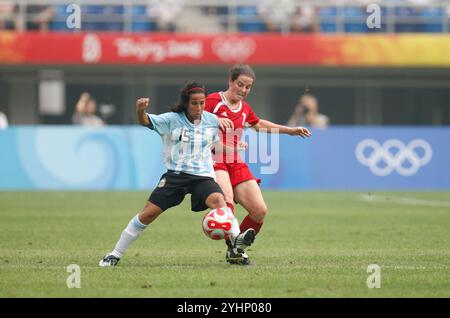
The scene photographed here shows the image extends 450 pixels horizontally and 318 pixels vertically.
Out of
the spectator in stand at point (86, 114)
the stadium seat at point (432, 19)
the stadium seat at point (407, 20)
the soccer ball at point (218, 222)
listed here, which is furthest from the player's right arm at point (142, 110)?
the stadium seat at point (432, 19)

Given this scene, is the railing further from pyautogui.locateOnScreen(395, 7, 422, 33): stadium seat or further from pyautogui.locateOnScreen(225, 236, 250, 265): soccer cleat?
pyautogui.locateOnScreen(225, 236, 250, 265): soccer cleat

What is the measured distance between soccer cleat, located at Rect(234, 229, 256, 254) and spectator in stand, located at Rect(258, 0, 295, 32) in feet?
72.2

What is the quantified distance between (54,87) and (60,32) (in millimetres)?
2877

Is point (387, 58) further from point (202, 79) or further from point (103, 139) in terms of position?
point (103, 139)

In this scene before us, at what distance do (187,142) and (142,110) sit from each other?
0.81 metres

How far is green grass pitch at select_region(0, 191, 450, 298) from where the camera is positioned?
905 centimetres

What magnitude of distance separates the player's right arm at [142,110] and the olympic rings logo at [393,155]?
54.7 ft

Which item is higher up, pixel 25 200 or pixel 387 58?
pixel 387 58

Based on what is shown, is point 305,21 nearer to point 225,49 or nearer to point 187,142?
point 225,49

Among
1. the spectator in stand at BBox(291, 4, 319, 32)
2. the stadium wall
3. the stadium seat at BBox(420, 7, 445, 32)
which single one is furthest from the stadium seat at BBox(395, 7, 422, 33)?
the stadium wall

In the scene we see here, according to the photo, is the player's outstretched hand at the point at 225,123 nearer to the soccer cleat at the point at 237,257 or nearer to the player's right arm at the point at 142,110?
Answer: the player's right arm at the point at 142,110

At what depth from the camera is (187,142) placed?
10.7 meters
